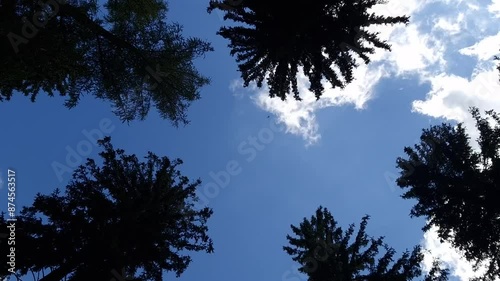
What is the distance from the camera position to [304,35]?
9.42 meters

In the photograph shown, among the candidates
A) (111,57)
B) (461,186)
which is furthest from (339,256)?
(111,57)

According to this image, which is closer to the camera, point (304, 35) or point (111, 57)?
point (304, 35)

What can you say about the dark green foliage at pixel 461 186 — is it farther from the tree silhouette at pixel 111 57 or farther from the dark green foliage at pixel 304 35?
the tree silhouette at pixel 111 57

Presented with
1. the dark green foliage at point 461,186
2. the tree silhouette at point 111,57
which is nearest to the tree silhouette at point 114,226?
the tree silhouette at point 111,57

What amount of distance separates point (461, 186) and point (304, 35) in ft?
21.8

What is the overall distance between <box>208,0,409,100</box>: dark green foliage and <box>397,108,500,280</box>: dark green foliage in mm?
3940

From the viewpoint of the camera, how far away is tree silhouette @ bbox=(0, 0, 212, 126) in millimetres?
8992

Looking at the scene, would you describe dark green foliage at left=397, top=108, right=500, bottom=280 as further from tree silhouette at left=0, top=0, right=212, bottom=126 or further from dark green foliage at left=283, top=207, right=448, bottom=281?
tree silhouette at left=0, top=0, right=212, bottom=126

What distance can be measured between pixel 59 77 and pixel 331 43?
23.9 ft

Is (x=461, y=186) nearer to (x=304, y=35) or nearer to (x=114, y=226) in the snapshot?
(x=304, y=35)

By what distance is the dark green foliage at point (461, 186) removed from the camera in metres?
11.0

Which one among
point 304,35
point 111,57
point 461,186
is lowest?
point 461,186

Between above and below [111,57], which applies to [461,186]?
below

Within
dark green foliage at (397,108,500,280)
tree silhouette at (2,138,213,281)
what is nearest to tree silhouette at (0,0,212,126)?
tree silhouette at (2,138,213,281)
